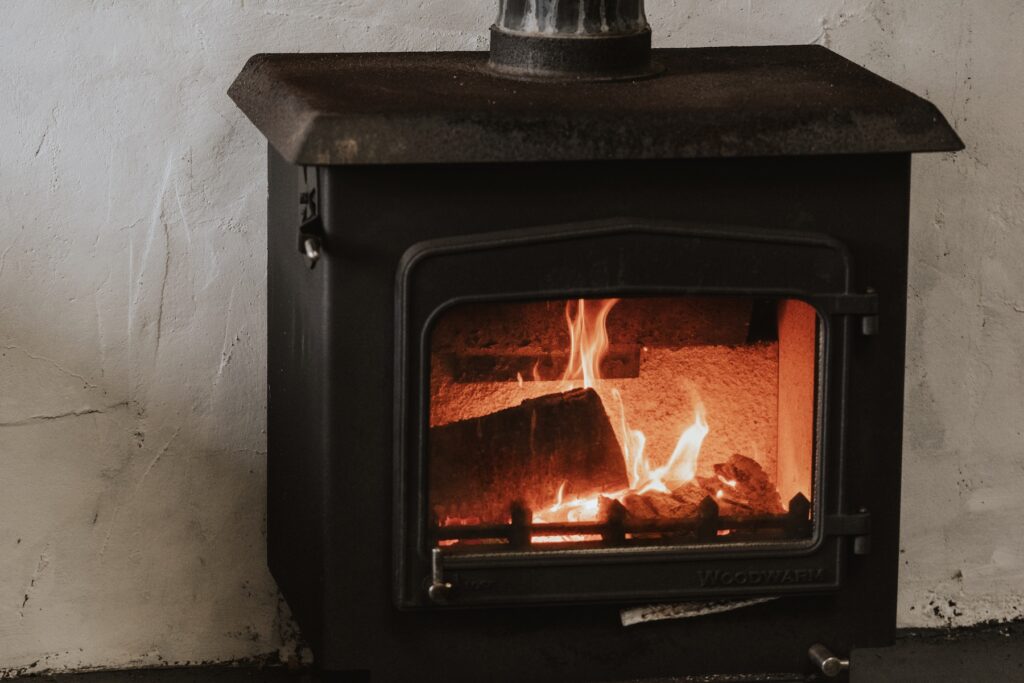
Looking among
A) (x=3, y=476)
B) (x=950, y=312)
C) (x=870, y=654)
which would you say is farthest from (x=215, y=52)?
(x=870, y=654)

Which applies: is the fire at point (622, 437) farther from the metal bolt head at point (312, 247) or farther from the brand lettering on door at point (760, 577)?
the metal bolt head at point (312, 247)

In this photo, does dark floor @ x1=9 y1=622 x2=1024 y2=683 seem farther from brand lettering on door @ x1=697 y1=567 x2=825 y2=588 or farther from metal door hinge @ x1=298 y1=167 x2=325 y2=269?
metal door hinge @ x1=298 y1=167 x2=325 y2=269

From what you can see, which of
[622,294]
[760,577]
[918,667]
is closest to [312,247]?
[622,294]

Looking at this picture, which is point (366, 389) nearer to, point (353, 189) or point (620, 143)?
point (353, 189)

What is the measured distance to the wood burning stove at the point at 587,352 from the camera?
1.46 m

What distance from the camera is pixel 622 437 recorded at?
63.8 inches

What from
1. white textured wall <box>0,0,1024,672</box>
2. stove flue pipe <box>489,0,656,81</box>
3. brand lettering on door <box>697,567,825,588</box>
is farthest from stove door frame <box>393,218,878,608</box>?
white textured wall <box>0,0,1024,672</box>

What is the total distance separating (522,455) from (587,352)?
12 cm

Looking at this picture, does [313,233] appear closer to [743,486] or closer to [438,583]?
[438,583]

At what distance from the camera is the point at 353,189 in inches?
57.2

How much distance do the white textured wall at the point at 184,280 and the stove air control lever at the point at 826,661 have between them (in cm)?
46

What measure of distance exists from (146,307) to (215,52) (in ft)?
1.01

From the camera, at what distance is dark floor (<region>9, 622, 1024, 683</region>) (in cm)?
192

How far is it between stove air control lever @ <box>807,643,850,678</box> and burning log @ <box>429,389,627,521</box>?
0.28 meters
